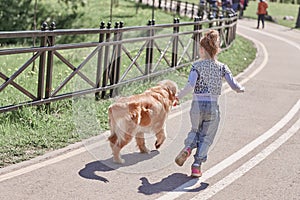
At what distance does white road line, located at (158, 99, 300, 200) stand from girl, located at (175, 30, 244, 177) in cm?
21

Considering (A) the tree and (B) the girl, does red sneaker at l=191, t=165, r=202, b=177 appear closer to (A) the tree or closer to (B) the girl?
(B) the girl

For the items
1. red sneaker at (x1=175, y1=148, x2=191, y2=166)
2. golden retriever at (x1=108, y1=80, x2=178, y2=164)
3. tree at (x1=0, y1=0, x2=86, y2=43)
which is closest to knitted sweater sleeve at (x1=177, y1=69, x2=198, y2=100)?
golden retriever at (x1=108, y1=80, x2=178, y2=164)

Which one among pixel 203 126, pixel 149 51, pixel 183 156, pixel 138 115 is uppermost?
pixel 138 115

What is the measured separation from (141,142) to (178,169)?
0.69 meters

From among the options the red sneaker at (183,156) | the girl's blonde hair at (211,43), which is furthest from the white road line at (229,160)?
the girl's blonde hair at (211,43)

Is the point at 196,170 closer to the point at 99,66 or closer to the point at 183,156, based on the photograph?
the point at 183,156

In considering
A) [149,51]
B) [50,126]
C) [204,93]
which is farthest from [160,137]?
[149,51]

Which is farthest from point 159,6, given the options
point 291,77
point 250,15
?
point 291,77

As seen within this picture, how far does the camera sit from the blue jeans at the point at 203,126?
7223mm

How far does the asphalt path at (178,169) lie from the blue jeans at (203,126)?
310 mm

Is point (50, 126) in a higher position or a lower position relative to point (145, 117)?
lower

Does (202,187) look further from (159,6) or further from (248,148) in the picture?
(159,6)

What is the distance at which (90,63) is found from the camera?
11.0m

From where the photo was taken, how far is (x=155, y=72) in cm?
1334
